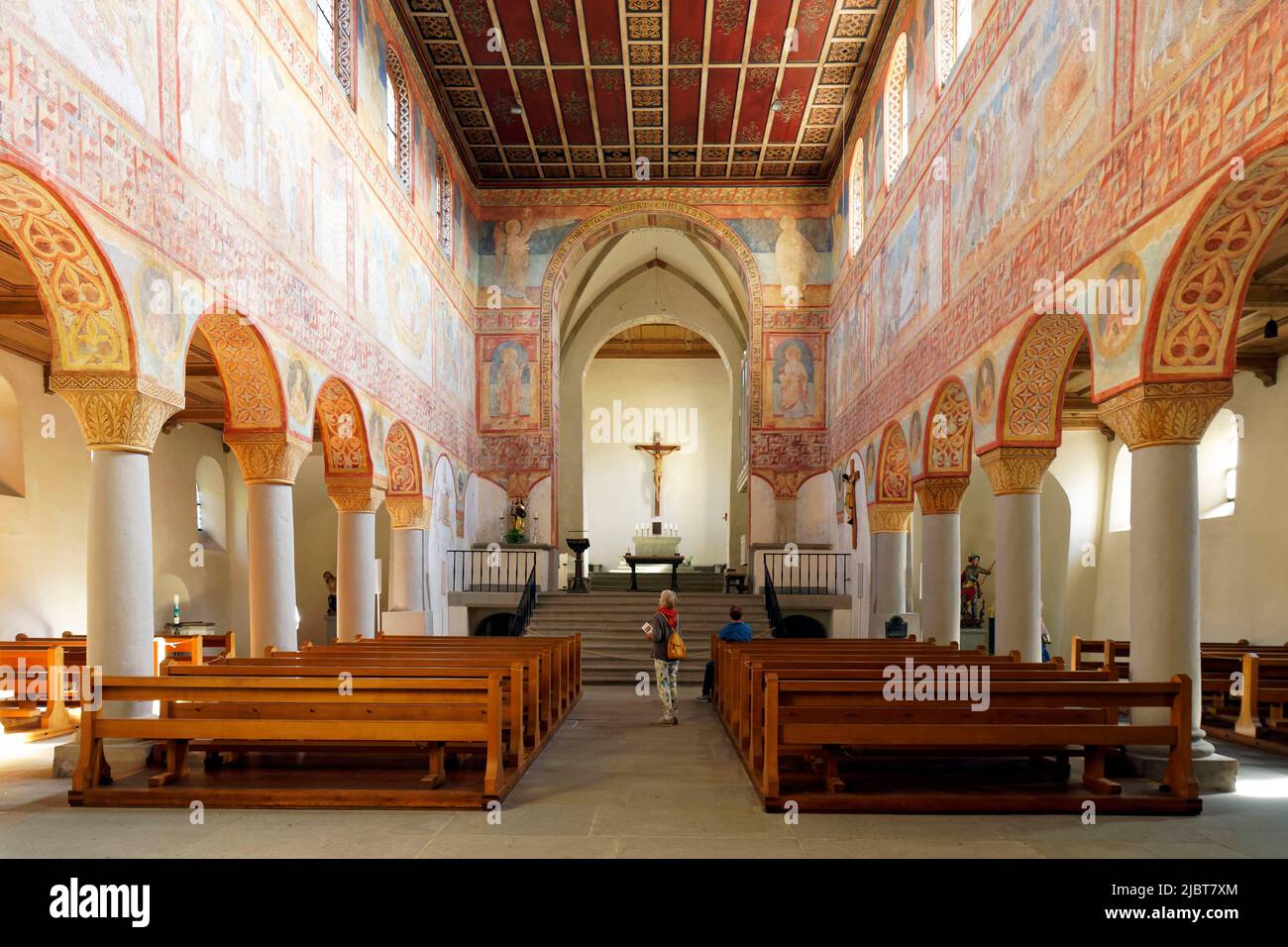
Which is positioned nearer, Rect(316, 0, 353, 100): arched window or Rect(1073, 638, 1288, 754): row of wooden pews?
Rect(1073, 638, 1288, 754): row of wooden pews

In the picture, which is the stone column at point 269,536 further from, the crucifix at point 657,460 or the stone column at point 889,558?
the crucifix at point 657,460

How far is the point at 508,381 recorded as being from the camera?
26.4 metres

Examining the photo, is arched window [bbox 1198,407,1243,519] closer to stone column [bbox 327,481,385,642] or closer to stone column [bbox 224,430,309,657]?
stone column [bbox 327,481,385,642]

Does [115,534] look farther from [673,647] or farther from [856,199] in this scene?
[856,199]

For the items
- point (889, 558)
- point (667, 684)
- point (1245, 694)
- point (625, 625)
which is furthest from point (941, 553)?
point (625, 625)

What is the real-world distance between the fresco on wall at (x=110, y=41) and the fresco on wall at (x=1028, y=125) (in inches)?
367

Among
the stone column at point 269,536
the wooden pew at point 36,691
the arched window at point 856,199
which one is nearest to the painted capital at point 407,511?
the stone column at point 269,536

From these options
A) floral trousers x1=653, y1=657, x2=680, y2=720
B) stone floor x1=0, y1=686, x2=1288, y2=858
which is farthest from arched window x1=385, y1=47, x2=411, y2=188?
stone floor x1=0, y1=686, x2=1288, y2=858

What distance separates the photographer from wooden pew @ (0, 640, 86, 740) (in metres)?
11.3

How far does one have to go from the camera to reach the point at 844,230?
24.1m

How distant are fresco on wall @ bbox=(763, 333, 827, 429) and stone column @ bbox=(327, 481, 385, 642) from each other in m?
12.6
